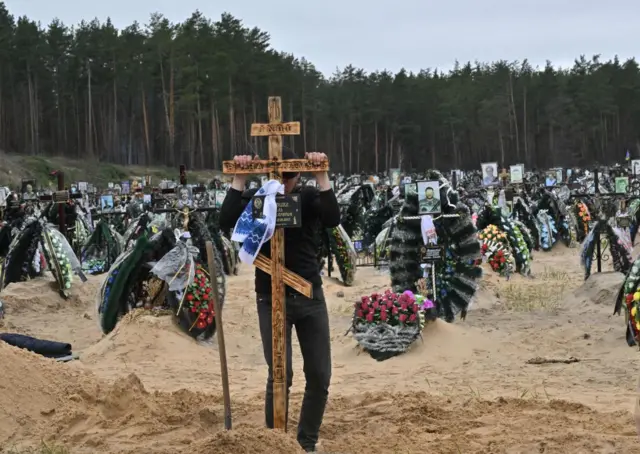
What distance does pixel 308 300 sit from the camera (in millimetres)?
4465

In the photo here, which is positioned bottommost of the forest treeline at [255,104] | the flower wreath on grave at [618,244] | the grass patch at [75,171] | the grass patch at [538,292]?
the grass patch at [538,292]

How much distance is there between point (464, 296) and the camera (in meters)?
9.20

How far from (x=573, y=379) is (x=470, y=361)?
117 centimetres

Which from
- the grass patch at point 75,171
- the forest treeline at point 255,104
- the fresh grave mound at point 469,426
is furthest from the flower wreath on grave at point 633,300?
the grass patch at point 75,171

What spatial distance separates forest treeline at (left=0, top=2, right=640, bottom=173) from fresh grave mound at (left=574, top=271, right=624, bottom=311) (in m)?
26.3

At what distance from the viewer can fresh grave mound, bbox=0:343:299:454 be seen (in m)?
5.02

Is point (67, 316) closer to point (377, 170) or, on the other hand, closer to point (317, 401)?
point (317, 401)

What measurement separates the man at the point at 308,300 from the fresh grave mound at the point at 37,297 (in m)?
7.63

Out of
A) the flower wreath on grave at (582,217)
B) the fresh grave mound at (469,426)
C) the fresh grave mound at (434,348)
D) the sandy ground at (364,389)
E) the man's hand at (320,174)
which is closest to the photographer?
the man's hand at (320,174)

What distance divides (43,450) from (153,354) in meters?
3.21

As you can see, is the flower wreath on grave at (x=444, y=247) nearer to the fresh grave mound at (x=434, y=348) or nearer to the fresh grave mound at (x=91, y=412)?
the fresh grave mound at (x=434, y=348)

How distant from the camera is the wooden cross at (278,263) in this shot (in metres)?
4.33

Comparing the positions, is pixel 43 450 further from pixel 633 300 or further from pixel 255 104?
pixel 255 104

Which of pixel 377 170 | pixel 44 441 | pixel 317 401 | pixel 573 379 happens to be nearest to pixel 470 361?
pixel 573 379
